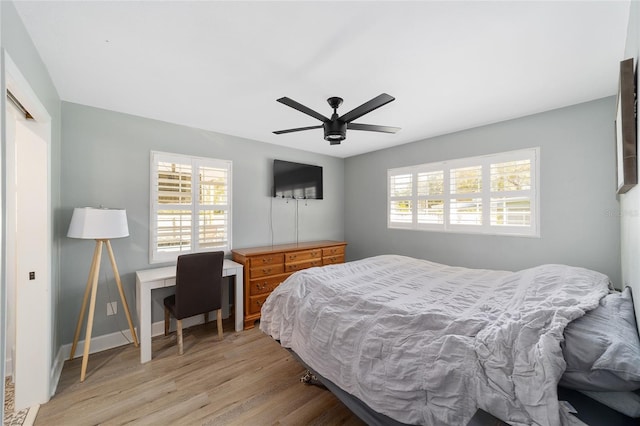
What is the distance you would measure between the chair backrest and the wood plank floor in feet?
1.48

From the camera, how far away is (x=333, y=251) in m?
4.18

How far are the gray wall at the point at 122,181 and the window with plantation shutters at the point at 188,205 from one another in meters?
0.09

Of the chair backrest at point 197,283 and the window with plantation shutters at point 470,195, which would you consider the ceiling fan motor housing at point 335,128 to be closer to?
the chair backrest at point 197,283

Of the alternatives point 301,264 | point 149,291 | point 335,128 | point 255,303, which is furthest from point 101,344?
point 335,128

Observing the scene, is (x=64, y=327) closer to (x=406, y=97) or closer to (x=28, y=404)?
(x=28, y=404)

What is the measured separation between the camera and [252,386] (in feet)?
7.04

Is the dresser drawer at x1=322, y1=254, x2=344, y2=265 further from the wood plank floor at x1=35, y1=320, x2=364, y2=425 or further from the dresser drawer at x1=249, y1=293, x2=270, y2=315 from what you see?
the wood plank floor at x1=35, y1=320, x2=364, y2=425

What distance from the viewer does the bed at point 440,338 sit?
1045 millimetres

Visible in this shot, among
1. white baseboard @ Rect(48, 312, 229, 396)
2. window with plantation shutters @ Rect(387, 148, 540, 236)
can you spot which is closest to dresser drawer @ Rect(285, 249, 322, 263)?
window with plantation shutters @ Rect(387, 148, 540, 236)

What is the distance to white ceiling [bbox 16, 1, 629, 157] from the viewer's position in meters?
1.42

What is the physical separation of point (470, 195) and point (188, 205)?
3634mm

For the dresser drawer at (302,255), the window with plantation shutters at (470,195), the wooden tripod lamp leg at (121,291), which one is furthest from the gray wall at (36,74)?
the window with plantation shutters at (470,195)

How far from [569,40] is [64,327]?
4.79 m

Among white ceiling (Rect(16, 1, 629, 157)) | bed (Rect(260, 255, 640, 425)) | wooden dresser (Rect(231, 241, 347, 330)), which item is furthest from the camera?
wooden dresser (Rect(231, 241, 347, 330))
